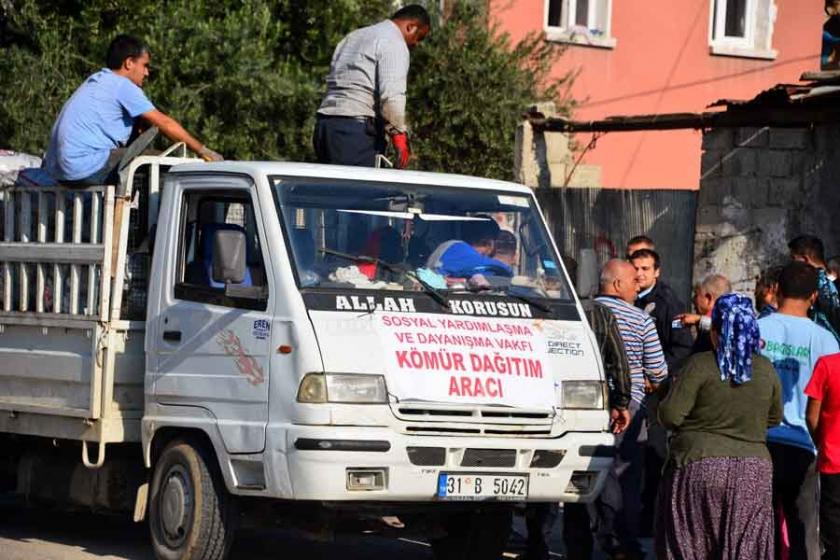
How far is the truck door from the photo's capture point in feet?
26.4

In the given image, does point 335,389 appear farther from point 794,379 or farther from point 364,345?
point 794,379

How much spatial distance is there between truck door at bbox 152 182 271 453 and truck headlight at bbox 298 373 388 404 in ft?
0.96

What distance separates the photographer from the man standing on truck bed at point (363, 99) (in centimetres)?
1067

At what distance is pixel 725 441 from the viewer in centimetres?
752

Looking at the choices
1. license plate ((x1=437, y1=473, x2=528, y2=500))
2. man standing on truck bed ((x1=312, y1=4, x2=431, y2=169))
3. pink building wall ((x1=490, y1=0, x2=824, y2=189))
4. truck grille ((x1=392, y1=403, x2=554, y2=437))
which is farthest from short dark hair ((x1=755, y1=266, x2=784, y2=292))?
pink building wall ((x1=490, y1=0, x2=824, y2=189))

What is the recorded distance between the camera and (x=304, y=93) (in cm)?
1839

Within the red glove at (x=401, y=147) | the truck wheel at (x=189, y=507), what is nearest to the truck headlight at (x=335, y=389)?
the truck wheel at (x=189, y=507)

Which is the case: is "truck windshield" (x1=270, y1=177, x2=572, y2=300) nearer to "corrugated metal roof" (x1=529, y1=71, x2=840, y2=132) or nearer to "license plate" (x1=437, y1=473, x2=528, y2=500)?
"license plate" (x1=437, y1=473, x2=528, y2=500)

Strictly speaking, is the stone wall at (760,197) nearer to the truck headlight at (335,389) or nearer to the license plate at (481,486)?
A: the license plate at (481,486)

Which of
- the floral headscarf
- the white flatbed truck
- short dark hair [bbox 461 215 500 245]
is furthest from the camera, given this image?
short dark hair [bbox 461 215 500 245]

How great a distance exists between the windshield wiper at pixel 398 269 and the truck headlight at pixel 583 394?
0.72m

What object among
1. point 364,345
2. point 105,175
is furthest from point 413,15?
point 364,345

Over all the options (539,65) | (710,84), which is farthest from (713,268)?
(710,84)

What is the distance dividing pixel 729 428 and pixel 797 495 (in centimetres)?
90
